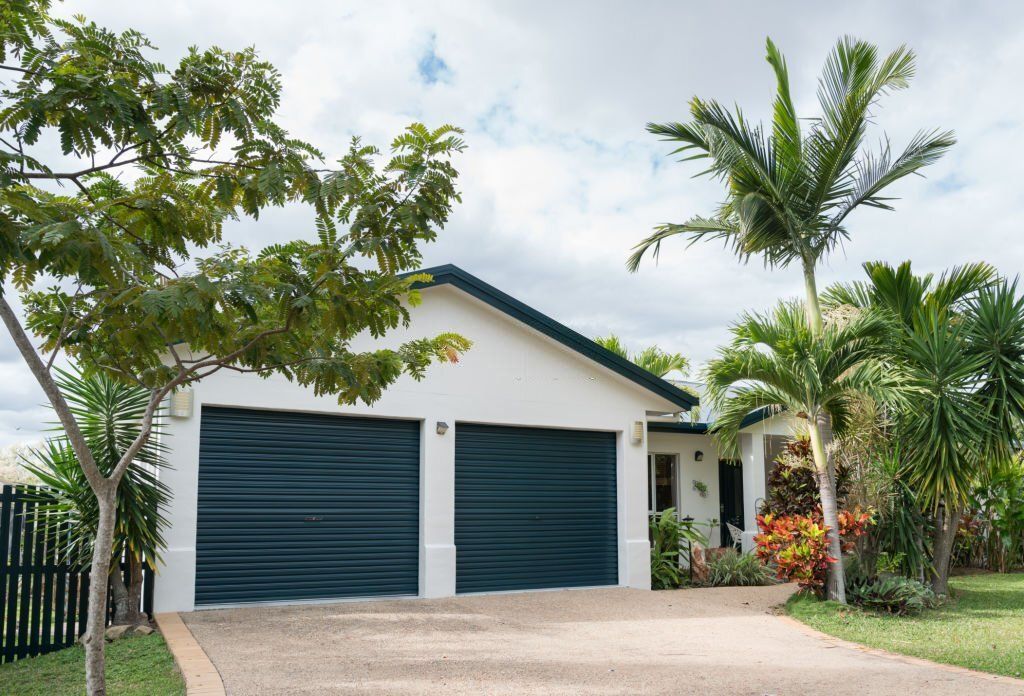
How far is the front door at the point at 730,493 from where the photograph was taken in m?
19.2

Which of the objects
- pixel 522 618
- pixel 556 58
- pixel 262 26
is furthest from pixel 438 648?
pixel 556 58

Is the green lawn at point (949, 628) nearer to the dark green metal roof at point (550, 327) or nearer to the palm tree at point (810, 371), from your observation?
the palm tree at point (810, 371)

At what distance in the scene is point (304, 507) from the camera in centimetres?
1135

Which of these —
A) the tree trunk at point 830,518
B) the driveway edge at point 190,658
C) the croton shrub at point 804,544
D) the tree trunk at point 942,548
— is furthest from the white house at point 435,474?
the tree trunk at point 942,548

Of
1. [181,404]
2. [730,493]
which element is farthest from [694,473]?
[181,404]

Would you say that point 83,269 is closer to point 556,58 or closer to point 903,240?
point 556,58

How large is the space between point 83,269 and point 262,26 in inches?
119

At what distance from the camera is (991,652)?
8.84 metres

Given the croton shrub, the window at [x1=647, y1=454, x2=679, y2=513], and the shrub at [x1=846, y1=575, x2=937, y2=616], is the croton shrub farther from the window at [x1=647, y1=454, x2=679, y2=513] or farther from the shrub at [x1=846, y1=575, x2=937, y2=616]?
the window at [x1=647, y1=454, x2=679, y2=513]

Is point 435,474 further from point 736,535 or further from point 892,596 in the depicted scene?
point 736,535

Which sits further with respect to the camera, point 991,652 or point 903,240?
point 903,240

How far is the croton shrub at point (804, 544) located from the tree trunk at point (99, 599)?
892cm

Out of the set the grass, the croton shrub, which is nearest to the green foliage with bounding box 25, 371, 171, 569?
the grass

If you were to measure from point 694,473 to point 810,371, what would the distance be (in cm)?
753
